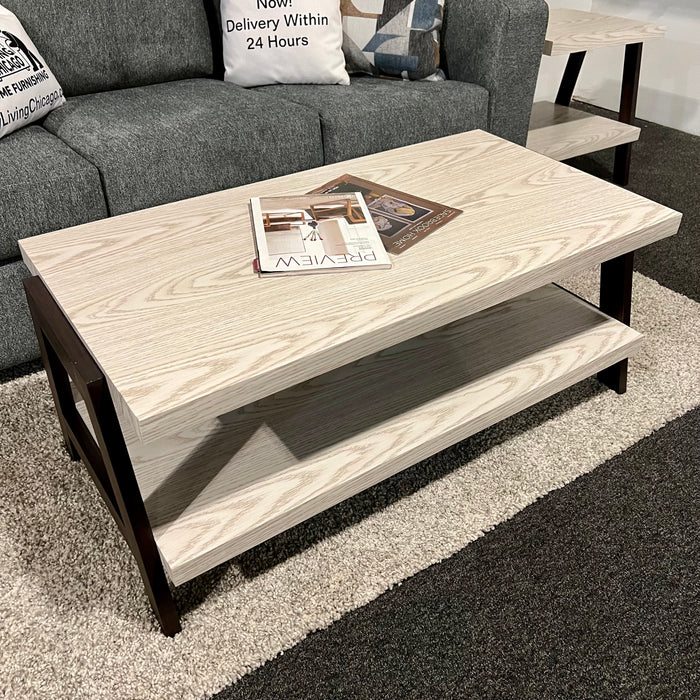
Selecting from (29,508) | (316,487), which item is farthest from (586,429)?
(29,508)

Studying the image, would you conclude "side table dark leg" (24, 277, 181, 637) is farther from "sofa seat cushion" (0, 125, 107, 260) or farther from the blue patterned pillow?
the blue patterned pillow

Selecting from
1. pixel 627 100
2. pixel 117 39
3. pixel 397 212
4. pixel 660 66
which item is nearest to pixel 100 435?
pixel 397 212

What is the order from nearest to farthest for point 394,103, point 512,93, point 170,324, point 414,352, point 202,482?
point 170,324 → point 202,482 → point 414,352 → point 394,103 → point 512,93

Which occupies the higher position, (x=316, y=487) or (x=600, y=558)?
(x=316, y=487)

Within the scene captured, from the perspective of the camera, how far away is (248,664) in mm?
1084

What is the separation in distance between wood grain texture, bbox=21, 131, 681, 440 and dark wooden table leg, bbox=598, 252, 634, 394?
0.14 m

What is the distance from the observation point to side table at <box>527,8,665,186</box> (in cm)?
241

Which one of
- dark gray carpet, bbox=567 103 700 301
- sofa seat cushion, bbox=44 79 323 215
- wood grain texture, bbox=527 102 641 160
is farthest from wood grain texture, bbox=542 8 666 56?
sofa seat cushion, bbox=44 79 323 215

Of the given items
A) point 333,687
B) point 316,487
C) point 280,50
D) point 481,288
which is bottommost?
point 333,687

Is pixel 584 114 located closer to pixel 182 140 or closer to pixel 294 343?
pixel 182 140

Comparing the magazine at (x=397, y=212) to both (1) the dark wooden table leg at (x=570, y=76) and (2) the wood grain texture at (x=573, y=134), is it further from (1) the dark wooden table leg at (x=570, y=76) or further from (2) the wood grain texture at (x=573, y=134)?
(1) the dark wooden table leg at (x=570, y=76)

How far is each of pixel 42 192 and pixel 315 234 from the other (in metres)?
0.74

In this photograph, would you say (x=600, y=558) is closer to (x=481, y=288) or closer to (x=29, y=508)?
(x=481, y=288)

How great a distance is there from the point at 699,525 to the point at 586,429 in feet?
0.99
